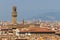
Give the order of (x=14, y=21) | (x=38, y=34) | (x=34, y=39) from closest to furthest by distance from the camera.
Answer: (x=34, y=39)
(x=38, y=34)
(x=14, y=21)

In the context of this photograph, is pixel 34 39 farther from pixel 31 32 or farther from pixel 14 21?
pixel 14 21

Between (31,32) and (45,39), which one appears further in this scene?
(31,32)

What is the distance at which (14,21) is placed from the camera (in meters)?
82.9

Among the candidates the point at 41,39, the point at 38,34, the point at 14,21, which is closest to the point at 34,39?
the point at 41,39

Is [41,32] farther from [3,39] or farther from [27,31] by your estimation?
[3,39]

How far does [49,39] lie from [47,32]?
11.0 metres

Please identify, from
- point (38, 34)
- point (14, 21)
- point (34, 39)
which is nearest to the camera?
point (34, 39)

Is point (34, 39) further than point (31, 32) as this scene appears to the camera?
No

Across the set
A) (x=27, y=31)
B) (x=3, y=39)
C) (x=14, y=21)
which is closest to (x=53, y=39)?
(x=3, y=39)

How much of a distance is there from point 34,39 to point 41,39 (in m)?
1.18

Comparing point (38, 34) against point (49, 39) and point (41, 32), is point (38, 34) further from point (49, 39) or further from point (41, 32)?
point (49, 39)

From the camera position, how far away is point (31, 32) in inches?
2576

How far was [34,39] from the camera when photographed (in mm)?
52906

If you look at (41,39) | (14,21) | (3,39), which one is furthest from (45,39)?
(14,21)
